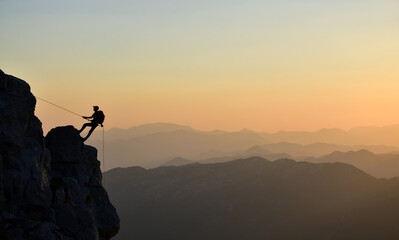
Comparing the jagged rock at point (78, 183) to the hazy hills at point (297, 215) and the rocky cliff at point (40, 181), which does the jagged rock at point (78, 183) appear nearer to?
the rocky cliff at point (40, 181)

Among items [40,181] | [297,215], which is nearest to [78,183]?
[40,181]

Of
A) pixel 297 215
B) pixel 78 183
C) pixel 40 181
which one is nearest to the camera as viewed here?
pixel 40 181

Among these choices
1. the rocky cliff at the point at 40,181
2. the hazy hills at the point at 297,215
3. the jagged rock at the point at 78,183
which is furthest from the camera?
the hazy hills at the point at 297,215

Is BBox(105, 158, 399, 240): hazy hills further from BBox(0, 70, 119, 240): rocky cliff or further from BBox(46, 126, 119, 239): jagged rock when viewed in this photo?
BBox(0, 70, 119, 240): rocky cliff

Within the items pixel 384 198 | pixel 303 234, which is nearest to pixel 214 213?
pixel 303 234

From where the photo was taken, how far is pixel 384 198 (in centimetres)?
16500

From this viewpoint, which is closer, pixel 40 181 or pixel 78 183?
pixel 40 181

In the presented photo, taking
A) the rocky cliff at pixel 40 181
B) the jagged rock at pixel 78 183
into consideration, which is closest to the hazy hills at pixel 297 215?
the jagged rock at pixel 78 183

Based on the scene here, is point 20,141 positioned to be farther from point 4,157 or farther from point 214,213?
point 214,213

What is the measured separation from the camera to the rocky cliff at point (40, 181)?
2991 centimetres

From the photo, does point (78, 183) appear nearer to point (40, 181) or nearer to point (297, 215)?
point (40, 181)

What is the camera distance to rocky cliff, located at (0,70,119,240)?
29.9 m

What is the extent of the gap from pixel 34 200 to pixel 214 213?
170472 millimetres

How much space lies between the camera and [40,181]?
31625mm
